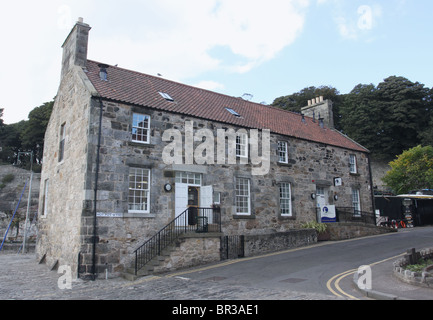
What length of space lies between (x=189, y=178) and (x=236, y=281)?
6.58 metres

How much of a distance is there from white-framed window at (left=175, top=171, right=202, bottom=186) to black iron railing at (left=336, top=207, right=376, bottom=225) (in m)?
10.5

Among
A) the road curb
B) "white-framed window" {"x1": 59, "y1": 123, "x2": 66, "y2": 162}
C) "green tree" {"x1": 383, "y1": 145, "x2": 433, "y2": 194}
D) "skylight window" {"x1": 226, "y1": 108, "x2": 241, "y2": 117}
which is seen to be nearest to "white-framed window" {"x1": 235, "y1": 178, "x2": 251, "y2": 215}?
"skylight window" {"x1": 226, "y1": 108, "x2": 241, "y2": 117}

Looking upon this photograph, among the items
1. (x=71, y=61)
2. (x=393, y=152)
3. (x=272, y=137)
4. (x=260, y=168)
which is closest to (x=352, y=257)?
(x=260, y=168)

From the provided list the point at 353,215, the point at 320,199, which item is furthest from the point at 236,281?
the point at 353,215

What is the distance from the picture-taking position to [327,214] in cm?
2138

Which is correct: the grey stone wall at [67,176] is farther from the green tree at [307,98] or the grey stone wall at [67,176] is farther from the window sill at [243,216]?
the green tree at [307,98]

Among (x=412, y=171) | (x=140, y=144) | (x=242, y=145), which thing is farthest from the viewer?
(x=412, y=171)

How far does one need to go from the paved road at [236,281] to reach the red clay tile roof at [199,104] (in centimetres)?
731

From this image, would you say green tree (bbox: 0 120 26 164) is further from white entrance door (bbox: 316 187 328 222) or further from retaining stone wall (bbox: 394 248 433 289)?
retaining stone wall (bbox: 394 248 433 289)

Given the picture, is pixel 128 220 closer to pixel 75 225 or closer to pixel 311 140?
pixel 75 225

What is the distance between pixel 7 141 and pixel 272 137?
53348 mm

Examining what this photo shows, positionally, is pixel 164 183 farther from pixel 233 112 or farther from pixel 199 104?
pixel 233 112

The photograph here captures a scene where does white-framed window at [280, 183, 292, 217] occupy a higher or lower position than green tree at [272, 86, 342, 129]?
lower

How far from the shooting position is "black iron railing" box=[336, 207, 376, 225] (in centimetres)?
2269
